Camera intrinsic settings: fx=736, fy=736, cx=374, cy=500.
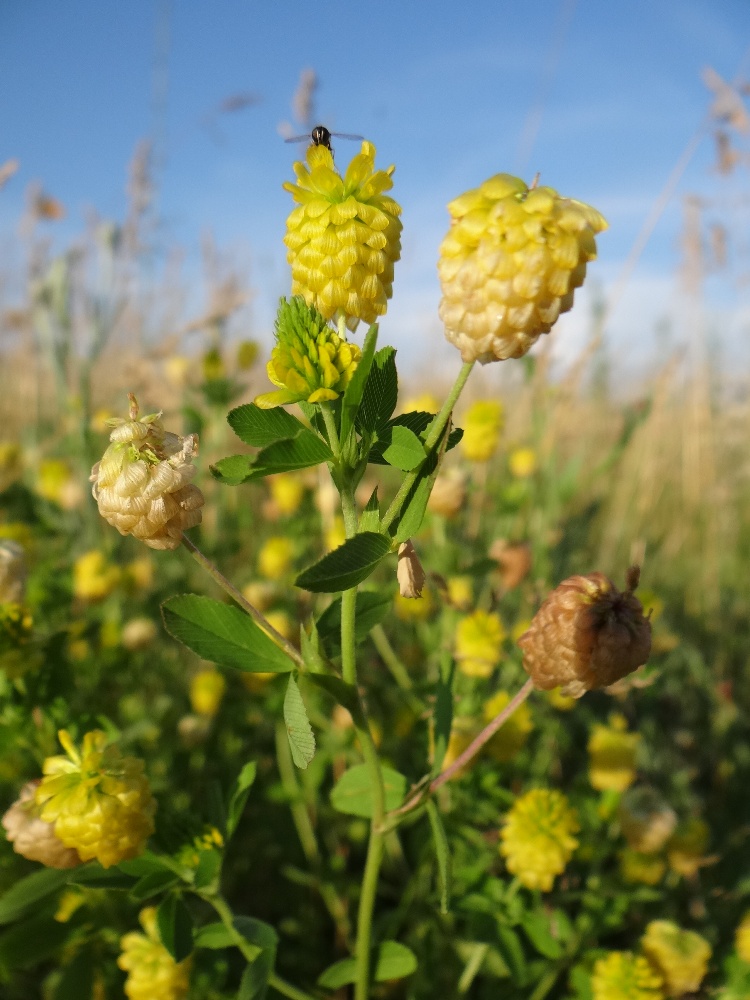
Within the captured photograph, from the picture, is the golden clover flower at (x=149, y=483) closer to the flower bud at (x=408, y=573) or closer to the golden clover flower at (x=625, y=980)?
the flower bud at (x=408, y=573)

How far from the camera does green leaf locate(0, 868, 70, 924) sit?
1014 millimetres

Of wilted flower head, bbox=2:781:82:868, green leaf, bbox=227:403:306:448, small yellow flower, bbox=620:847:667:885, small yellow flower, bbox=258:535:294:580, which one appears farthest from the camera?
small yellow flower, bbox=258:535:294:580

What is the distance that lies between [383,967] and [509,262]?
105cm

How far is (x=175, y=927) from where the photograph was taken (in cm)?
99

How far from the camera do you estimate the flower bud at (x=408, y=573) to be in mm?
784

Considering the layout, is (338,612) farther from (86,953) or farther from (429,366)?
(429,366)

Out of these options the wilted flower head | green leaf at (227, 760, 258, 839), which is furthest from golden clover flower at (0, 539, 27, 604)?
green leaf at (227, 760, 258, 839)

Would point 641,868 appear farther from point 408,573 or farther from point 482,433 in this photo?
point 482,433

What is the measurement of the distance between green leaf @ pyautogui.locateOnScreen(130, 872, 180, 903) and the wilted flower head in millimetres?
105

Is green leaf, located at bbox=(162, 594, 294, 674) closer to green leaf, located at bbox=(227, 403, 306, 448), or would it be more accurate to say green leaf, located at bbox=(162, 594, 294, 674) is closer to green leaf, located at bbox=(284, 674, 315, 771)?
green leaf, located at bbox=(284, 674, 315, 771)

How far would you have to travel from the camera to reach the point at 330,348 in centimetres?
73

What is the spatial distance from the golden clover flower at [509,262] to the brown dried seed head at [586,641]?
358mm

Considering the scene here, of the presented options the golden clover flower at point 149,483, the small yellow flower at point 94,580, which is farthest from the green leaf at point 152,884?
the small yellow flower at point 94,580

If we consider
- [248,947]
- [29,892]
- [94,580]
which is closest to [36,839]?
[29,892]
